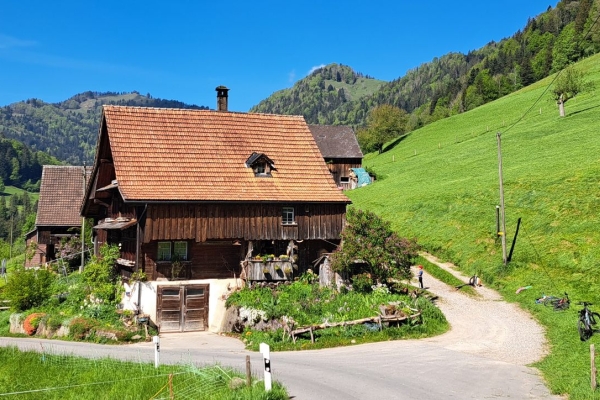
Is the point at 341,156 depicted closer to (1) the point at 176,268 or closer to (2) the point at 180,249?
(2) the point at 180,249

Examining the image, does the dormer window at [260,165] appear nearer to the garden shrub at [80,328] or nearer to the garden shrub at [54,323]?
the garden shrub at [80,328]

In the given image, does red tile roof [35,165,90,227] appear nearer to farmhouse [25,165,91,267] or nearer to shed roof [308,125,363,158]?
farmhouse [25,165,91,267]

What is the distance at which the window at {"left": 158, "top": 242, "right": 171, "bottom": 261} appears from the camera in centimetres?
3070

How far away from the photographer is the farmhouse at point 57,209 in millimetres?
51406

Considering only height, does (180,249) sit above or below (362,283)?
above

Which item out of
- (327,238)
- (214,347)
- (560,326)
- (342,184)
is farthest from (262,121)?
(342,184)

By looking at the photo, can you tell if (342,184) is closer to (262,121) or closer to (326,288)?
(262,121)

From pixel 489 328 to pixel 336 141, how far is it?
54.9 metres

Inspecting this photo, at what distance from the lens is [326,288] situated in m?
30.5

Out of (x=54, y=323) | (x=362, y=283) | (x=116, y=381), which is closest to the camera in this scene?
(x=116, y=381)

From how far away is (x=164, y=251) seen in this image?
30.9m

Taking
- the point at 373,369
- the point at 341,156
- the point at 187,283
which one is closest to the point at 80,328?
the point at 187,283

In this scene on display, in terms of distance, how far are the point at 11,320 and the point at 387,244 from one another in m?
21.6

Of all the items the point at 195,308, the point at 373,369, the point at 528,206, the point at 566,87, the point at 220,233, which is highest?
the point at 566,87
